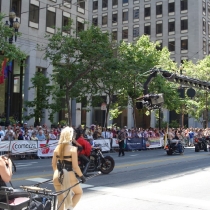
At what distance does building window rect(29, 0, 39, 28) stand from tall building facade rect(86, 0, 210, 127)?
71.0ft

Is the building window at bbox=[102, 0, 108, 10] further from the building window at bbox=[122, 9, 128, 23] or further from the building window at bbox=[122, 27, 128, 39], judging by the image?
the building window at bbox=[122, 27, 128, 39]

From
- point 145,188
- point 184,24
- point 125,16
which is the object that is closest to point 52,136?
point 145,188

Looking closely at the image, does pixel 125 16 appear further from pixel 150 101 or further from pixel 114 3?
pixel 150 101

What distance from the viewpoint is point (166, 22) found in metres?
59.2

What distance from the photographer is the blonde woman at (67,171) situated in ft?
19.1

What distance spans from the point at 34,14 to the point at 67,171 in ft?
97.3

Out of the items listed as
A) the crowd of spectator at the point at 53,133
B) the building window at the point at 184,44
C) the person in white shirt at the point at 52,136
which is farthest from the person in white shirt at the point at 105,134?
the building window at the point at 184,44

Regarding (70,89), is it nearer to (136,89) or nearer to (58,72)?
(58,72)

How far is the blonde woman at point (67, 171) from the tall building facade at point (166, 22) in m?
48.7

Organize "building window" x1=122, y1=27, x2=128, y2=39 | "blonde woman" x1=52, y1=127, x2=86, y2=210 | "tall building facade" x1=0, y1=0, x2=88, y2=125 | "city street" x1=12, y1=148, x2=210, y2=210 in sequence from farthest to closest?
1. "building window" x1=122, y1=27, x2=128, y2=39
2. "tall building facade" x1=0, y1=0, x2=88, y2=125
3. "city street" x1=12, y1=148, x2=210, y2=210
4. "blonde woman" x1=52, y1=127, x2=86, y2=210

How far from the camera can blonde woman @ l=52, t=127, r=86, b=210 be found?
582cm

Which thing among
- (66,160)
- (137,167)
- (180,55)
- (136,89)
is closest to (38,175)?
(137,167)

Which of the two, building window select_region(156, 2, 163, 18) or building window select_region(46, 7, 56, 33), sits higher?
building window select_region(156, 2, 163, 18)

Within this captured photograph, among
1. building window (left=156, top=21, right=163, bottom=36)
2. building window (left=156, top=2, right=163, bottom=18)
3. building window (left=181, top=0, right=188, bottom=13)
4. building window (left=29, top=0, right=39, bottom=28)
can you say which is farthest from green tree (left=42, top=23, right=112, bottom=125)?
building window (left=156, top=2, right=163, bottom=18)
